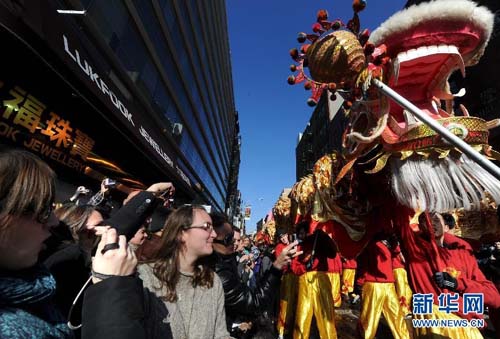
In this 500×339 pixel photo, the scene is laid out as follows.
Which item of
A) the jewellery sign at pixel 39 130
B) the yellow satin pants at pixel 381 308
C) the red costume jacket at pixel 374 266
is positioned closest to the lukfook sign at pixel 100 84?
the jewellery sign at pixel 39 130

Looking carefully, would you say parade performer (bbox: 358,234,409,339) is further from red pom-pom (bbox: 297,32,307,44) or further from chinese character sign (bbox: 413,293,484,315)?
red pom-pom (bbox: 297,32,307,44)

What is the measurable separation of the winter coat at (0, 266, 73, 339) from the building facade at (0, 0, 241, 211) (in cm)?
64

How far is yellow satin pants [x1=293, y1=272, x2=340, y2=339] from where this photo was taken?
4.07 meters

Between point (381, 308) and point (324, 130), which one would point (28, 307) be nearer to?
point (381, 308)

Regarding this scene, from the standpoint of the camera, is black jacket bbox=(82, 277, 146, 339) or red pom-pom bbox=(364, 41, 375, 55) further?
red pom-pom bbox=(364, 41, 375, 55)

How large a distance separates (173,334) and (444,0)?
302 cm

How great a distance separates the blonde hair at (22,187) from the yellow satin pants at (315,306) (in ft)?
13.3

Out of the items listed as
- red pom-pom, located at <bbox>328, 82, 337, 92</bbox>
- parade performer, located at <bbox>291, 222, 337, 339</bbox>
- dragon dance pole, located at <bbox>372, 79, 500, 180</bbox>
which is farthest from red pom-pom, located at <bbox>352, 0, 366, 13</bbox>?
parade performer, located at <bbox>291, 222, 337, 339</bbox>

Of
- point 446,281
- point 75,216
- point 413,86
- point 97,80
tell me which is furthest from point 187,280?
point 97,80

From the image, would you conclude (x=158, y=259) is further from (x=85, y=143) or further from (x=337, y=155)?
(x=85, y=143)

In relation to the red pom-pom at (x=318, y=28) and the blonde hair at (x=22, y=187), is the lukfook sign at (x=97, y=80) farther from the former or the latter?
the blonde hair at (x=22, y=187)

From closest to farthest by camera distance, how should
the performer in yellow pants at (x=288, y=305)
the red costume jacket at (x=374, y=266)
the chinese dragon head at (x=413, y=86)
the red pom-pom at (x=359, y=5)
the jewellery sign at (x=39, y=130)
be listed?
the red pom-pom at (x=359, y=5) → the chinese dragon head at (x=413, y=86) → the red costume jacket at (x=374, y=266) → the jewellery sign at (x=39, y=130) → the performer in yellow pants at (x=288, y=305)

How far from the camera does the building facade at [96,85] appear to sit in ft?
13.6

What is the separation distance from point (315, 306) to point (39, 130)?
236 inches
